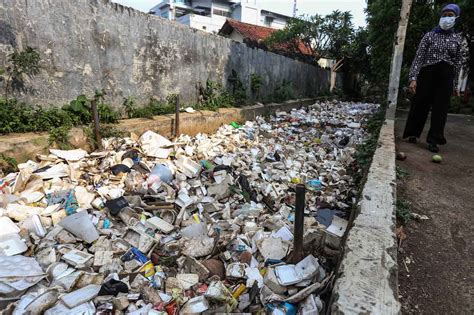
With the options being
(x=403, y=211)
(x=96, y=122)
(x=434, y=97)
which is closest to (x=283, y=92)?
(x=434, y=97)

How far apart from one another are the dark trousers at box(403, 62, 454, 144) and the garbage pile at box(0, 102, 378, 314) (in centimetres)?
112

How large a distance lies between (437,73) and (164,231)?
381cm

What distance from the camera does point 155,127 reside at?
4371mm

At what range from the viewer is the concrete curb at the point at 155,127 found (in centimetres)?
296

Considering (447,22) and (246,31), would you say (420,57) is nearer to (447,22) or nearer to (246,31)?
(447,22)

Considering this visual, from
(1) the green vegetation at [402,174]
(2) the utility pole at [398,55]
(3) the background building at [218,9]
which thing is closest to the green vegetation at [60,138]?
(1) the green vegetation at [402,174]

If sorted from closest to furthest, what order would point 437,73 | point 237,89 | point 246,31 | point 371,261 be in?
point 371,261
point 437,73
point 237,89
point 246,31

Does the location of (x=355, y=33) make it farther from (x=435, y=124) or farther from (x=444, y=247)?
(x=444, y=247)

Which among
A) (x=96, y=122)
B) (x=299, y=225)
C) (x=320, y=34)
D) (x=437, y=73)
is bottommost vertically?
(x=299, y=225)

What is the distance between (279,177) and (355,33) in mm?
14648

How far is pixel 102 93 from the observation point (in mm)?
4023

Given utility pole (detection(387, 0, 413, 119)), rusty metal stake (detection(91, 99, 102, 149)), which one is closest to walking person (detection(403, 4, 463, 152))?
utility pole (detection(387, 0, 413, 119))

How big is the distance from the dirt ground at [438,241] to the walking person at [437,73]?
0.62 metres

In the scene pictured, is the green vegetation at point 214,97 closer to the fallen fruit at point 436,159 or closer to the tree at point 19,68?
the tree at point 19,68
